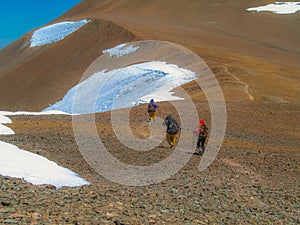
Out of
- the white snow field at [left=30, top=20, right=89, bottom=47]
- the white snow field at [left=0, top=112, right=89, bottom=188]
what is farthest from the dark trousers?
the white snow field at [left=30, top=20, right=89, bottom=47]

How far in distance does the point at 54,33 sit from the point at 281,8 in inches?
1865

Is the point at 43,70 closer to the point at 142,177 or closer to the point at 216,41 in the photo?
the point at 216,41

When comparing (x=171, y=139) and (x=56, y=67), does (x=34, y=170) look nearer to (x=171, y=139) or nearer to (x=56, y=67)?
(x=171, y=139)

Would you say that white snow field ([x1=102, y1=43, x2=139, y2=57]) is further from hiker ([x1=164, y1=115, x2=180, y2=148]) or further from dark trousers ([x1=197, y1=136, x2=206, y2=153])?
dark trousers ([x1=197, y1=136, x2=206, y2=153])

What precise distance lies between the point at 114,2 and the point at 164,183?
348 ft

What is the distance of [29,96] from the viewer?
51219mm

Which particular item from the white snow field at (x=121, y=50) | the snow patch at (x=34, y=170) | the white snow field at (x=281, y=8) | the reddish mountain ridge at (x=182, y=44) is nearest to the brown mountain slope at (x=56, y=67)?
the reddish mountain ridge at (x=182, y=44)

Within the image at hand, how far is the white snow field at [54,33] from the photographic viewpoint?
252ft

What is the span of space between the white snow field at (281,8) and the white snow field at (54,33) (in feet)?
125

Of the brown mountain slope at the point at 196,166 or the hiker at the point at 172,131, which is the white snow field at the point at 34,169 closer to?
the brown mountain slope at the point at 196,166

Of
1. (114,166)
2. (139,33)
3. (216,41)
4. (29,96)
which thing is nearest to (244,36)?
(216,41)

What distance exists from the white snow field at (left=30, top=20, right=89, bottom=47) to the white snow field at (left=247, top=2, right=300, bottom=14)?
38.0 metres

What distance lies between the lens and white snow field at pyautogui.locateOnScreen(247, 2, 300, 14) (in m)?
90.1

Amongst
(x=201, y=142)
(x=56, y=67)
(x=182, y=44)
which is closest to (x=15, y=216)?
(x=201, y=142)
